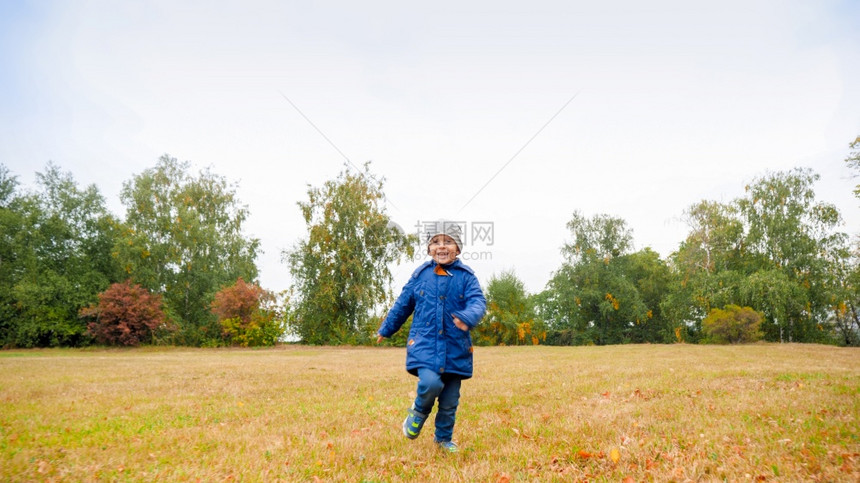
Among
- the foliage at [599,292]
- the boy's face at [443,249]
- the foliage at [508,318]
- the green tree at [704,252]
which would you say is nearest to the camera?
the boy's face at [443,249]

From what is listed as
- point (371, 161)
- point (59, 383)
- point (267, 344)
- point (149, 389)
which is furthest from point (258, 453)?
point (371, 161)

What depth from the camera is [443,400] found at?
4.70m

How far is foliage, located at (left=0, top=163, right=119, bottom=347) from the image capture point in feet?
95.8

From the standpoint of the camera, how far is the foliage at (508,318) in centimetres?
3659

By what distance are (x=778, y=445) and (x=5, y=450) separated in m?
7.56

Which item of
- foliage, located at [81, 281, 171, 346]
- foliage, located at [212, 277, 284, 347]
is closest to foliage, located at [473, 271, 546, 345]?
foliage, located at [212, 277, 284, 347]

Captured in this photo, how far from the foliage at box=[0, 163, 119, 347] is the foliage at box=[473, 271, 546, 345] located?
1082 inches

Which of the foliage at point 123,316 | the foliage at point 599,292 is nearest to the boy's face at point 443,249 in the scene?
the foliage at point 123,316

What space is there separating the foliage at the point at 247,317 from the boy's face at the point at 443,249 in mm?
26710

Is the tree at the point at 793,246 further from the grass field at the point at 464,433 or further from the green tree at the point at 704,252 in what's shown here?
the grass field at the point at 464,433

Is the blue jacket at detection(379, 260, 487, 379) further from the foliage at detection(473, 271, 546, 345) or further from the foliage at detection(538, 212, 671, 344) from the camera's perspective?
the foliage at detection(538, 212, 671, 344)

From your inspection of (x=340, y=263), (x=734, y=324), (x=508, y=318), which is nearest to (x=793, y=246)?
(x=734, y=324)

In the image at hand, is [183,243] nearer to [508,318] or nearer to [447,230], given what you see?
[508,318]

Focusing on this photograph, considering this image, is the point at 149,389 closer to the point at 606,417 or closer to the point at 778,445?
the point at 606,417
